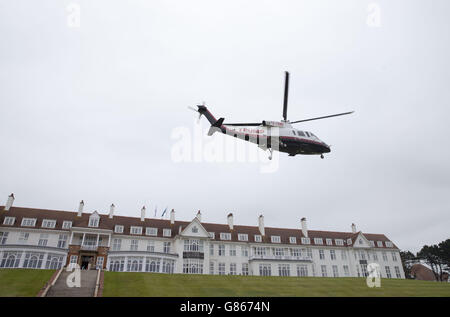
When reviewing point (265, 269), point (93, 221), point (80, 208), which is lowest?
point (265, 269)

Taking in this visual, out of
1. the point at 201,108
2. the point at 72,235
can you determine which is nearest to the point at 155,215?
the point at 72,235

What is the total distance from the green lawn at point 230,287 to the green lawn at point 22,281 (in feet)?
18.9

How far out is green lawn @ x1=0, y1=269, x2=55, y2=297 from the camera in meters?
25.3

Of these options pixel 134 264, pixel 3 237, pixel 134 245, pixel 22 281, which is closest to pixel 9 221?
pixel 3 237

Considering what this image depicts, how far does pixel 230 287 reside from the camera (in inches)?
1304

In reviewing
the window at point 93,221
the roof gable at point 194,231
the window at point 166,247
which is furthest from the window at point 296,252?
the window at point 93,221

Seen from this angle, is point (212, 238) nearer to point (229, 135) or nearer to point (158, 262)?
point (158, 262)

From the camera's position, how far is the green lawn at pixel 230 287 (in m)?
29.0

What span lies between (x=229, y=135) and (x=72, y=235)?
1352 inches

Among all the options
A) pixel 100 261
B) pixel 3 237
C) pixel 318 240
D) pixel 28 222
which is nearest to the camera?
pixel 100 261

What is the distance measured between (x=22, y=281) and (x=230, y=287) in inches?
786

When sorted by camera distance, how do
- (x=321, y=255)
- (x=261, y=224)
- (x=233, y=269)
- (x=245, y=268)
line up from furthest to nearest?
(x=261, y=224)
(x=321, y=255)
(x=245, y=268)
(x=233, y=269)

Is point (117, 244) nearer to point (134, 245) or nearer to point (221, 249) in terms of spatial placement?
point (134, 245)
